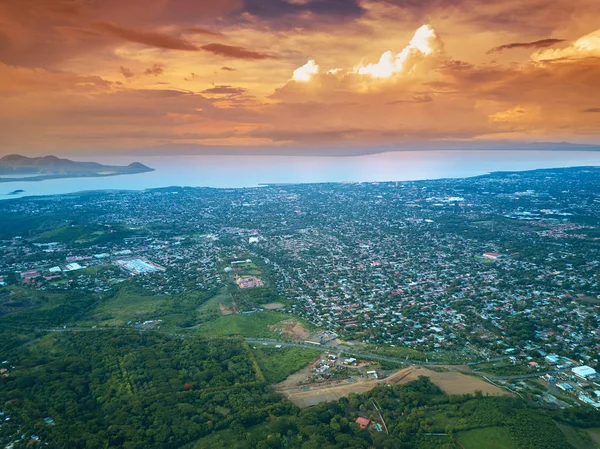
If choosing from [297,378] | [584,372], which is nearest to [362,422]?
[297,378]

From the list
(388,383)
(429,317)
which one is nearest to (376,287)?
(429,317)

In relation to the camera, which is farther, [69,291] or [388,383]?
[69,291]

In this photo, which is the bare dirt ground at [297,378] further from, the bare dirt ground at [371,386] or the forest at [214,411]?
the forest at [214,411]

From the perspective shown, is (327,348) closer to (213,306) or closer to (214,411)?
(214,411)

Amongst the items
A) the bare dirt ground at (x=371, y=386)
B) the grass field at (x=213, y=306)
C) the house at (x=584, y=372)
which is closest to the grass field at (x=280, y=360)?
the bare dirt ground at (x=371, y=386)

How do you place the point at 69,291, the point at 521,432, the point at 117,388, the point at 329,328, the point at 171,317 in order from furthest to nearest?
1. the point at 69,291
2. the point at 171,317
3. the point at 329,328
4. the point at 117,388
5. the point at 521,432

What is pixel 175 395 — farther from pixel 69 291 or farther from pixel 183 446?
pixel 69 291
